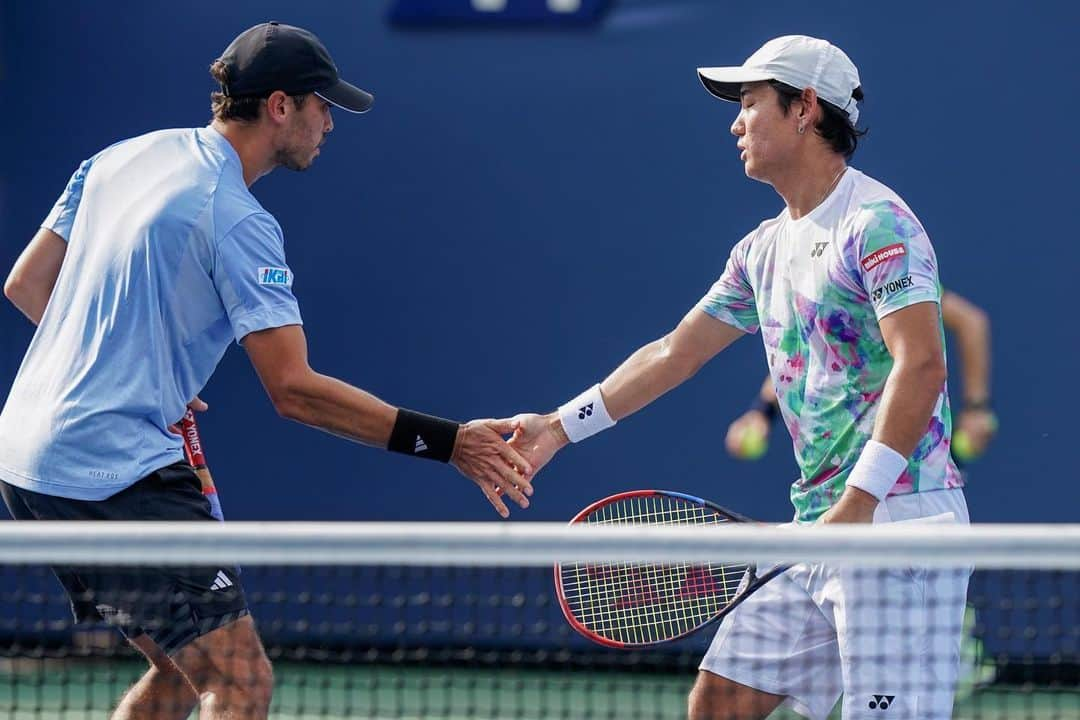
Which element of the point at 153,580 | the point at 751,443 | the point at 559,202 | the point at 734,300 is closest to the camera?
the point at 153,580

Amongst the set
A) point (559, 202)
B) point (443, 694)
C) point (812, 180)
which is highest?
point (559, 202)

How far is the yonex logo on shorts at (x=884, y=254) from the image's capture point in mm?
2998

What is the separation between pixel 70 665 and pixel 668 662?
194cm

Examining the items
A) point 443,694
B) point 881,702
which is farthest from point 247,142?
point 443,694

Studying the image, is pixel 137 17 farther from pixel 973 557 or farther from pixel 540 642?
pixel 973 557

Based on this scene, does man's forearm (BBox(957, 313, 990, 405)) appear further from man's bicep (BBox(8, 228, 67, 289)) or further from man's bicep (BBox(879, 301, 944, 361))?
man's bicep (BBox(8, 228, 67, 289))

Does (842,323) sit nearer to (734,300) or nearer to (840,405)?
(840,405)

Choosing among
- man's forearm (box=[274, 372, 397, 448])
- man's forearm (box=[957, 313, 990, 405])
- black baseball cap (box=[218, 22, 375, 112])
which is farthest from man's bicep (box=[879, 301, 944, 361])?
man's forearm (box=[957, 313, 990, 405])

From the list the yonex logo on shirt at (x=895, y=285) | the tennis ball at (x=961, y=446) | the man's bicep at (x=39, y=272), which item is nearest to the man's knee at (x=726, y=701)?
the yonex logo on shirt at (x=895, y=285)

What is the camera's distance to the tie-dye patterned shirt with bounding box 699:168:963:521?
3.02 metres

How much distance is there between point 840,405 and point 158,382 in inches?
47.7

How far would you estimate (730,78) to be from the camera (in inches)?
131

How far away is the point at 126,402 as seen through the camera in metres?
3.04

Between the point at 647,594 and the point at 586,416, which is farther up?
the point at 586,416
